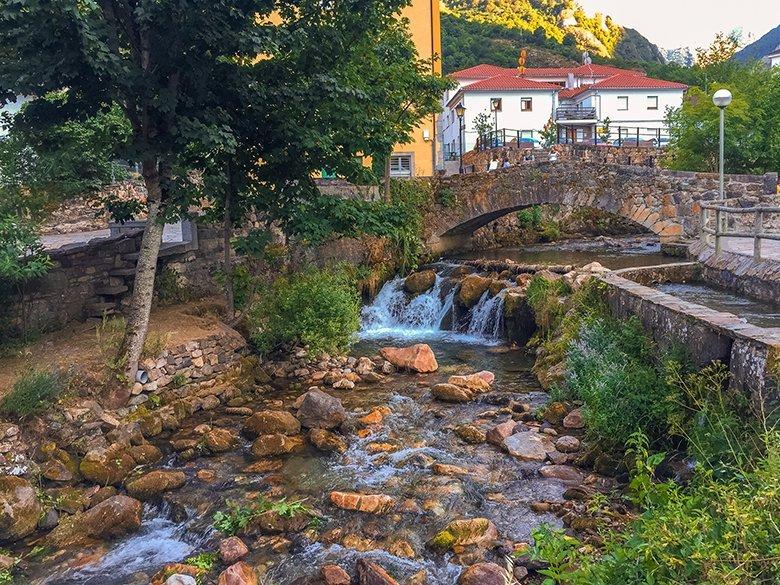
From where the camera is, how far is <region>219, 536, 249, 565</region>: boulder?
5.41 meters

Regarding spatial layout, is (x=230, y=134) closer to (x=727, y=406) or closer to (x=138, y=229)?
(x=138, y=229)

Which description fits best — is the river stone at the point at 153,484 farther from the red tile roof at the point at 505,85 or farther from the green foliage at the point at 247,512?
the red tile roof at the point at 505,85

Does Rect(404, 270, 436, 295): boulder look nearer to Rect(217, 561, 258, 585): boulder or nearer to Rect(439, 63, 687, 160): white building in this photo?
Rect(217, 561, 258, 585): boulder

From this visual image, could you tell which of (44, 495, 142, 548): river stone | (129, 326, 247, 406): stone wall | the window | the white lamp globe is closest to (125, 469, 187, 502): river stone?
Result: (44, 495, 142, 548): river stone

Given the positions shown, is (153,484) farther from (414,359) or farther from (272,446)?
(414,359)

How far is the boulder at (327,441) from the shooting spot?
24.9 feet

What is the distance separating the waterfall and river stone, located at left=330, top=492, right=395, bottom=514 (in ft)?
23.7

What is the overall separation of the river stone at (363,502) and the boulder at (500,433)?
1.75 m

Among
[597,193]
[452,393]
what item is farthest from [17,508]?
[597,193]

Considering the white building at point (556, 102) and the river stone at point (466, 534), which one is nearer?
the river stone at point (466, 534)

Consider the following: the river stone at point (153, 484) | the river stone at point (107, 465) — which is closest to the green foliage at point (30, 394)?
the river stone at point (107, 465)

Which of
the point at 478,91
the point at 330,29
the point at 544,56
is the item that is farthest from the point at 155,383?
the point at 544,56

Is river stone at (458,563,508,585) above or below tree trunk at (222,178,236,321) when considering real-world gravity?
below

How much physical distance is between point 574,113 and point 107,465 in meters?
42.3
